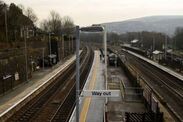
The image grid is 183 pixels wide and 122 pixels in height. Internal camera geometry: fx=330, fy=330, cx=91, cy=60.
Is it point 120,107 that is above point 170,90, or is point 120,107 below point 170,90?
above

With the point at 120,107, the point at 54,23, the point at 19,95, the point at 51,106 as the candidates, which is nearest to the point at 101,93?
the point at 120,107

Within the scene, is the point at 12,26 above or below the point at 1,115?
above

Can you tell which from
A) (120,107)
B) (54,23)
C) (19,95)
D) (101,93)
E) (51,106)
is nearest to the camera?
(101,93)

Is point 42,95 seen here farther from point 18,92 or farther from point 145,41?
point 145,41

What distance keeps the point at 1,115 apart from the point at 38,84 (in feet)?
42.2

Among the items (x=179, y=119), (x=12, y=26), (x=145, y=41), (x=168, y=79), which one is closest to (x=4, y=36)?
(x=12, y=26)

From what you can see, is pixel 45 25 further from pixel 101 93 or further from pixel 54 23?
pixel 101 93

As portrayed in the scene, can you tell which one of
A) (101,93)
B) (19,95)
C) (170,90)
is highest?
(101,93)

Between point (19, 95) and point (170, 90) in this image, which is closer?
point (19, 95)

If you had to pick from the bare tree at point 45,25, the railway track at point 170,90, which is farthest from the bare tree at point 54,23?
the railway track at point 170,90

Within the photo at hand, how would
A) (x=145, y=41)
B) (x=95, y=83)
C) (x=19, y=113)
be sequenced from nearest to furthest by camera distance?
(x=19, y=113), (x=95, y=83), (x=145, y=41)

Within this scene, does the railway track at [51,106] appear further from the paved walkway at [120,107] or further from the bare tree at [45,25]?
the bare tree at [45,25]

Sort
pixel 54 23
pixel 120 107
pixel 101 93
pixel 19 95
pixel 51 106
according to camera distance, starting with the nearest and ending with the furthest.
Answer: pixel 101 93, pixel 120 107, pixel 51 106, pixel 19 95, pixel 54 23

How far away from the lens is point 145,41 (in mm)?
111500
